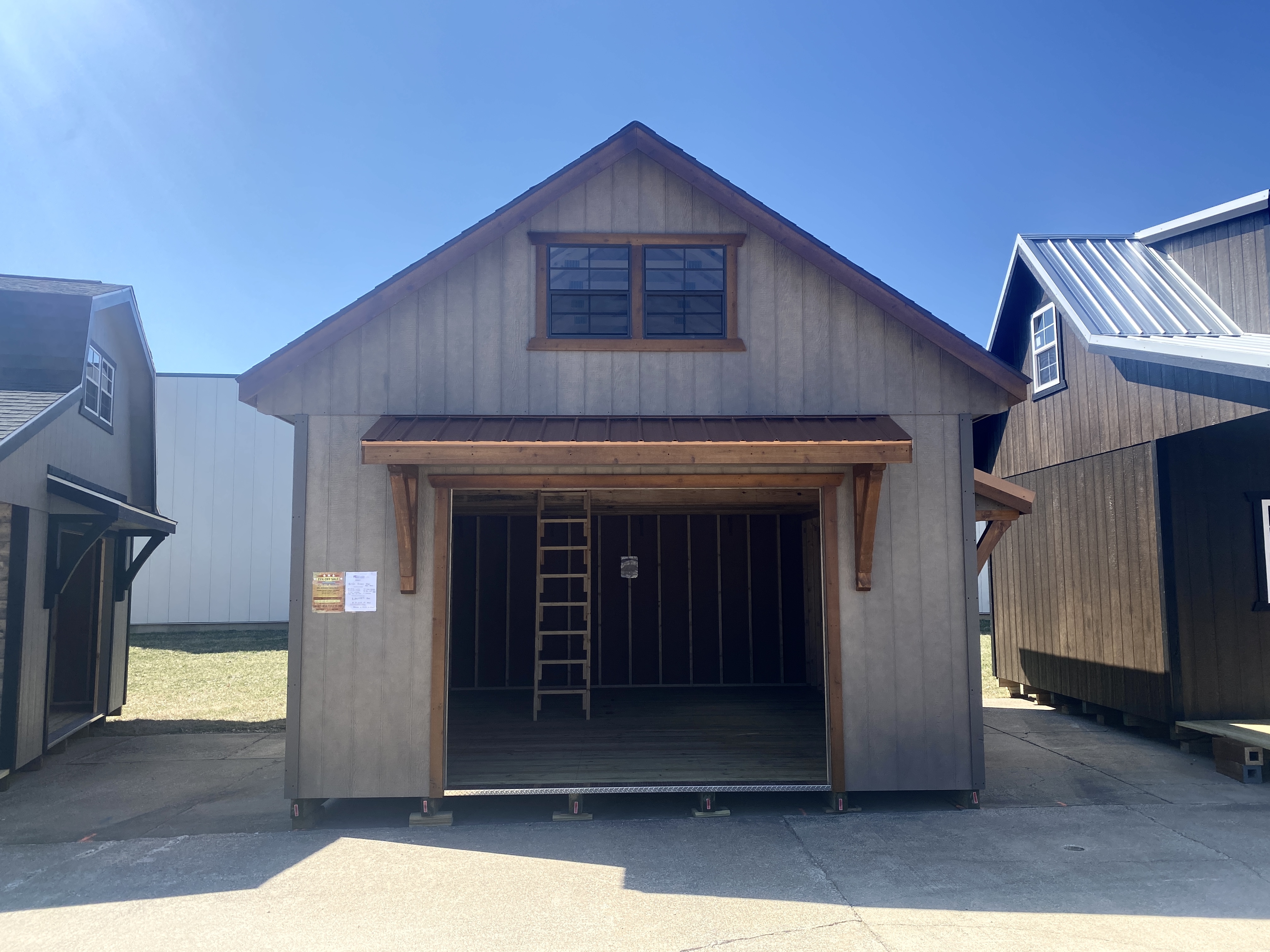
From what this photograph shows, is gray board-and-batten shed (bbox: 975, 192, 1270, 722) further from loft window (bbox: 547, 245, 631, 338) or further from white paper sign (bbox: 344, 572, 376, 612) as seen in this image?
white paper sign (bbox: 344, 572, 376, 612)

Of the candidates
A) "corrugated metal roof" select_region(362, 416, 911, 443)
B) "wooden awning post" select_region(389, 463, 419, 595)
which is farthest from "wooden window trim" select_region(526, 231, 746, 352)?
"wooden awning post" select_region(389, 463, 419, 595)

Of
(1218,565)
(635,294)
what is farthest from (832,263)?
(1218,565)

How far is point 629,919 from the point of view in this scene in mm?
5086

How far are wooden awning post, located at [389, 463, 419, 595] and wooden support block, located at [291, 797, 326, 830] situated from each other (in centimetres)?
191

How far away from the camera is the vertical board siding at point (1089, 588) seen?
9.82 metres

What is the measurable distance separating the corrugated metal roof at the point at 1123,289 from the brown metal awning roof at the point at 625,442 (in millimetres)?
5026

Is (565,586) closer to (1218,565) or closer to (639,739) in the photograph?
(639,739)

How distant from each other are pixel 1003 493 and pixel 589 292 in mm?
4418

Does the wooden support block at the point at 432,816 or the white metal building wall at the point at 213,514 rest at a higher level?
the white metal building wall at the point at 213,514

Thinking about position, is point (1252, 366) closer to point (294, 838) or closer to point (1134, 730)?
point (1134, 730)

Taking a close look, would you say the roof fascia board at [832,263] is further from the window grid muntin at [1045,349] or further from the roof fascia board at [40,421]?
the roof fascia board at [40,421]

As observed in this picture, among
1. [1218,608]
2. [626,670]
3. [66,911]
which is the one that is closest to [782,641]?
[626,670]

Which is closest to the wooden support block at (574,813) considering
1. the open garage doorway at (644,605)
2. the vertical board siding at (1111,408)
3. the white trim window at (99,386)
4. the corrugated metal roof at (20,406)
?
the open garage doorway at (644,605)

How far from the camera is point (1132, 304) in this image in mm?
10867
